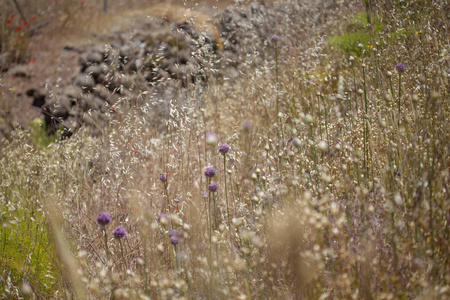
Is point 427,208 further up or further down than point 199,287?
further up

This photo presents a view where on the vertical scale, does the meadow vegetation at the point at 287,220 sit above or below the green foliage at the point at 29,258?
above

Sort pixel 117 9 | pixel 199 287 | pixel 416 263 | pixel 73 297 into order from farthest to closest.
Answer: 1. pixel 117 9
2. pixel 73 297
3. pixel 199 287
4. pixel 416 263

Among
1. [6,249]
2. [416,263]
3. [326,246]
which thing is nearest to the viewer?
[416,263]

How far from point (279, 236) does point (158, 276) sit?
0.57 meters

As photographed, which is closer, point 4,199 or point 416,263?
point 416,263

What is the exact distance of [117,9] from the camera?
1077cm

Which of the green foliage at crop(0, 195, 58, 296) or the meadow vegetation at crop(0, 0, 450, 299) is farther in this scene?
the green foliage at crop(0, 195, 58, 296)

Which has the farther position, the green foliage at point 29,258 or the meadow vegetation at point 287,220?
Result: the green foliage at point 29,258

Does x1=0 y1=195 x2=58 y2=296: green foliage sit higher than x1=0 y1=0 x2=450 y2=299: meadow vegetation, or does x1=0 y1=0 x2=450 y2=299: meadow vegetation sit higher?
x1=0 y1=0 x2=450 y2=299: meadow vegetation

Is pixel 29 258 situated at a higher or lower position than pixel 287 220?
lower

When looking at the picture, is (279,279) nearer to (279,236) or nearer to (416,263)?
(279,236)

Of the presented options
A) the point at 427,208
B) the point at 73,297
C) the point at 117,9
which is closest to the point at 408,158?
the point at 427,208

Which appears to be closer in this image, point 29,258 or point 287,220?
point 287,220

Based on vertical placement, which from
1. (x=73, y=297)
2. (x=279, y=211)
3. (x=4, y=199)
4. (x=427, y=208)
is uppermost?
(x=427, y=208)
